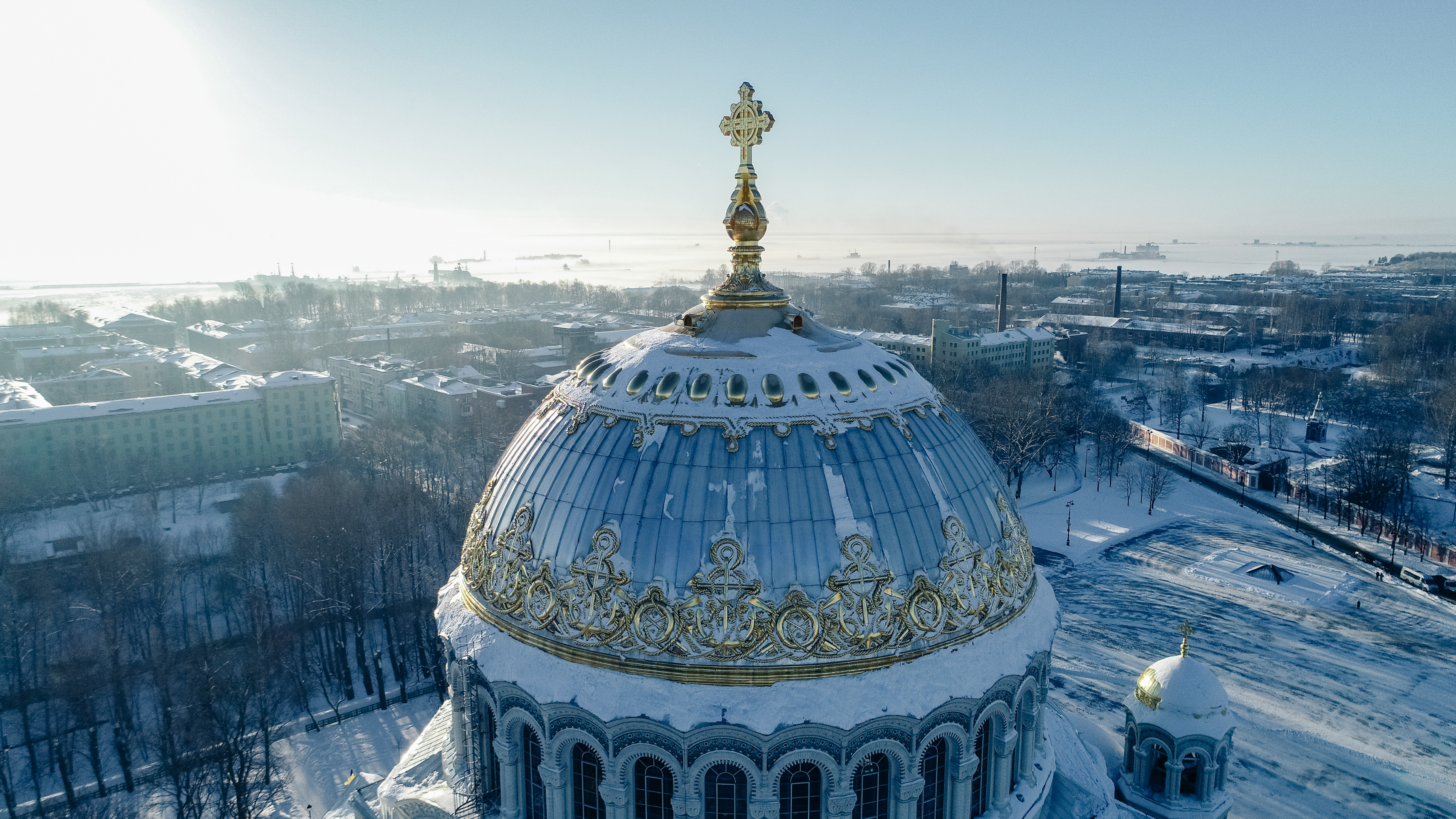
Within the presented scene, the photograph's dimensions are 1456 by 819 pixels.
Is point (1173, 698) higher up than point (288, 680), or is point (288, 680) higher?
point (1173, 698)

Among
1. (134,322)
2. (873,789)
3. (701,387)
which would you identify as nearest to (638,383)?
(701,387)

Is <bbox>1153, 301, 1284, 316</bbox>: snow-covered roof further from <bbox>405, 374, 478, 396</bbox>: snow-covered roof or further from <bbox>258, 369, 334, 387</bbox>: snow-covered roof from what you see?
<bbox>258, 369, 334, 387</bbox>: snow-covered roof

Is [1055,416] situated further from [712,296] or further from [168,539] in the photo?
[168,539]

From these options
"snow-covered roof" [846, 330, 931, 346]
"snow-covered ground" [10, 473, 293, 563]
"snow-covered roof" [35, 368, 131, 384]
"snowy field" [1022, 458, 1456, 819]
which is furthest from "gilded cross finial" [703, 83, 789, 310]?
"snow-covered roof" [35, 368, 131, 384]

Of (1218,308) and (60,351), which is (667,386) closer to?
(60,351)

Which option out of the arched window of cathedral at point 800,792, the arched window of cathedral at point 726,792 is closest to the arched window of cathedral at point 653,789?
the arched window of cathedral at point 726,792

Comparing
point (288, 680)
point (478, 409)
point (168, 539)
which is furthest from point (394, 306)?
point (288, 680)
